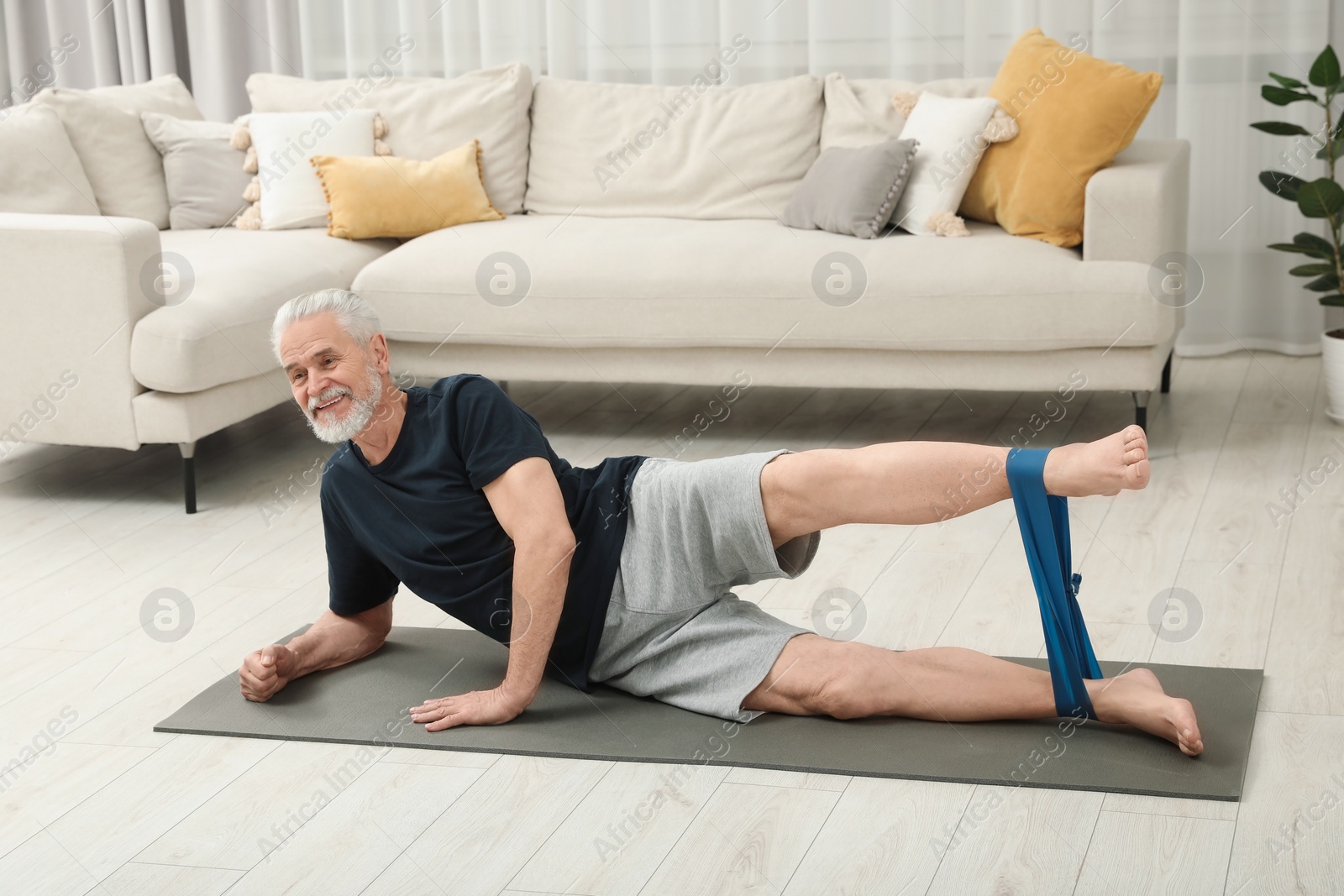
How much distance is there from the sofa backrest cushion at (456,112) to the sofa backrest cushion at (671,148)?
0.06 meters

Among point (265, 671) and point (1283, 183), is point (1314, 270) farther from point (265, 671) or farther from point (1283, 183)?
point (265, 671)

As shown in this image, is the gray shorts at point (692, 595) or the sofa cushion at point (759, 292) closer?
the gray shorts at point (692, 595)

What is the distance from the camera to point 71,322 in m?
3.14

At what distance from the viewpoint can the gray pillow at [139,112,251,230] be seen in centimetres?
416

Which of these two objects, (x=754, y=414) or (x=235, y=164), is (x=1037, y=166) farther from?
(x=235, y=164)

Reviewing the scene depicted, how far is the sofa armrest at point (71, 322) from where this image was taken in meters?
3.10

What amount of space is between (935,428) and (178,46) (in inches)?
126

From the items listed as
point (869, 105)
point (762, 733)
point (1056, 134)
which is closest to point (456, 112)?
point (869, 105)

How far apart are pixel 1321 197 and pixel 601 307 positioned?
1.81 meters

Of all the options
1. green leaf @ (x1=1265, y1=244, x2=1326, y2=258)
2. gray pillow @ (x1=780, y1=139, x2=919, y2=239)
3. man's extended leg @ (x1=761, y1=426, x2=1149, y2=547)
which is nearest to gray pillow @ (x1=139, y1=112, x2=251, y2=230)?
gray pillow @ (x1=780, y1=139, x2=919, y2=239)

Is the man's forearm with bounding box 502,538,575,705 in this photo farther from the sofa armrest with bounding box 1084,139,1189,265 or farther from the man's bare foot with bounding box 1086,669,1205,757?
the sofa armrest with bounding box 1084,139,1189,265

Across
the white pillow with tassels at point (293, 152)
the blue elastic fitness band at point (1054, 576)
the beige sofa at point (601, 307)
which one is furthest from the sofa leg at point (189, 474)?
the blue elastic fitness band at point (1054, 576)

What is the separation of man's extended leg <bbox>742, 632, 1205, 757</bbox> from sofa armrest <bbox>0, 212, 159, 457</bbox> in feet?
5.92

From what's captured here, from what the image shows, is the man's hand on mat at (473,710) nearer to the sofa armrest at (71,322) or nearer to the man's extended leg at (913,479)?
the man's extended leg at (913,479)
